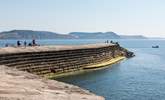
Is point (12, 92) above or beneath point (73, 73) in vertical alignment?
above

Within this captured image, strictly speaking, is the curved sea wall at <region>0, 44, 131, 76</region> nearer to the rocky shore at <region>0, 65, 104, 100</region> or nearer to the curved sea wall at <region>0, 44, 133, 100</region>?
the curved sea wall at <region>0, 44, 133, 100</region>

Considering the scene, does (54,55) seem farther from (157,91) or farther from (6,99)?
(6,99)

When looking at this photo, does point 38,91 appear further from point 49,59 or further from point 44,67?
point 49,59

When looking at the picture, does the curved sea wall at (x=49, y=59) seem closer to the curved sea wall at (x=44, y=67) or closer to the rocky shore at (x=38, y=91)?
the curved sea wall at (x=44, y=67)

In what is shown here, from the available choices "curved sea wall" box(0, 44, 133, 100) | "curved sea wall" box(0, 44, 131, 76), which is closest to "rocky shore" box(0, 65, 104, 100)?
"curved sea wall" box(0, 44, 133, 100)

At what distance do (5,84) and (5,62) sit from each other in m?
27.3

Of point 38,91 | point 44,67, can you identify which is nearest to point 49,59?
point 44,67

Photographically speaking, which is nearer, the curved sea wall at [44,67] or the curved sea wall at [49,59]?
the curved sea wall at [44,67]

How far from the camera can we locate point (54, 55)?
59.0 metres

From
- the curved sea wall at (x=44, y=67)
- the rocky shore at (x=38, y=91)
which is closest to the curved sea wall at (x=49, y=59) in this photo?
the curved sea wall at (x=44, y=67)

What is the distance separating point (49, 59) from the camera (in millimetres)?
56875

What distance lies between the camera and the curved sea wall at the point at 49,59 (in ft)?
161

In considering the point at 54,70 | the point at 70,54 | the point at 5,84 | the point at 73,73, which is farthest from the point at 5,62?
the point at 5,84

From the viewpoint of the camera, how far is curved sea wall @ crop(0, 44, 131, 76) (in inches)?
1929
